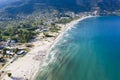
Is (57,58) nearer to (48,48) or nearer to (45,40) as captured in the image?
(48,48)

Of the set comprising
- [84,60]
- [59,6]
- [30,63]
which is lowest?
[84,60]

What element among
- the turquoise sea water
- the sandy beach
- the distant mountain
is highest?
the distant mountain

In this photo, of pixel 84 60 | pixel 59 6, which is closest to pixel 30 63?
pixel 84 60

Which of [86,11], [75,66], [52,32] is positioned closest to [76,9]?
[86,11]

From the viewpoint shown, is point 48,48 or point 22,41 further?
point 22,41

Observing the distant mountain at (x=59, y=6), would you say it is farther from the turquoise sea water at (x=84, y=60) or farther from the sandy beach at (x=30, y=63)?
the sandy beach at (x=30, y=63)

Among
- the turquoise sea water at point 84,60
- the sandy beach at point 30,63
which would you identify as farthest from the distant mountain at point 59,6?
the sandy beach at point 30,63

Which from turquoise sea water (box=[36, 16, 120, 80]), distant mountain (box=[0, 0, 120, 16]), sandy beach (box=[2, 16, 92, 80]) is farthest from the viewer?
distant mountain (box=[0, 0, 120, 16])

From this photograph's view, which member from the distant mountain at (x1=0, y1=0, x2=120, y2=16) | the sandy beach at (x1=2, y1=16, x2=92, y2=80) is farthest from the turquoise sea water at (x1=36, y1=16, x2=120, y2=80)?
the distant mountain at (x1=0, y1=0, x2=120, y2=16)

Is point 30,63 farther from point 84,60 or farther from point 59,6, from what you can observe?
point 59,6

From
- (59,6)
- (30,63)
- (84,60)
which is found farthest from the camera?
(59,6)

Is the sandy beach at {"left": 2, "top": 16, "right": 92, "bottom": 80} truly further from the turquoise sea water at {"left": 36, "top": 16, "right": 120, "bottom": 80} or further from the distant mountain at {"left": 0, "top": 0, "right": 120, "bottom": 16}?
the distant mountain at {"left": 0, "top": 0, "right": 120, "bottom": 16}
